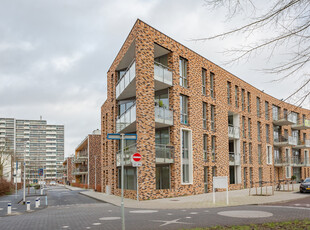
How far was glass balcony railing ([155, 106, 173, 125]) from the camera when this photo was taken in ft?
68.6

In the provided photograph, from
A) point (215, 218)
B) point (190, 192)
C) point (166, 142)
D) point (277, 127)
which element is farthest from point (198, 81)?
point (277, 127)

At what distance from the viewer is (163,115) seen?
21188 millimetres

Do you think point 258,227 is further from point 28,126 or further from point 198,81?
point 28,126

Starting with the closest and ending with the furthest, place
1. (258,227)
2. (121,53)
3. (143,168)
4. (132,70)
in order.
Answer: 1. (258,227)
2. (143,168)
3. (132,70)
4. (121,53)

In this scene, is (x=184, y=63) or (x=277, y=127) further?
(x=277, y=127)

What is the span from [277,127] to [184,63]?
75.0ft

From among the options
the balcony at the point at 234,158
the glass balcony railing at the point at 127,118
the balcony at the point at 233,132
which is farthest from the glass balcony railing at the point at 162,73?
the balcony at the point at 234,158

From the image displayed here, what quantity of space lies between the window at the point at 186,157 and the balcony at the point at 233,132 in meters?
7.19

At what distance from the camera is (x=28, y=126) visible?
175000mm

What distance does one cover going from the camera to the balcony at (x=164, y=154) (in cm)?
2058

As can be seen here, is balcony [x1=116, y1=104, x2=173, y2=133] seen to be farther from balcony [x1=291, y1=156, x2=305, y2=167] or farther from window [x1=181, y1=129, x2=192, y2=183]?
balcony [x1=291, y1=156, x2=305, y2=167]

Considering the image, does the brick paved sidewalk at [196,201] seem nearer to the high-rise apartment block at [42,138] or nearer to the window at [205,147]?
the window at [205,147]

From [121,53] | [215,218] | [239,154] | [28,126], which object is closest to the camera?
[215,218]

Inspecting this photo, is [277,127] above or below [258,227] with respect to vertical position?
above
